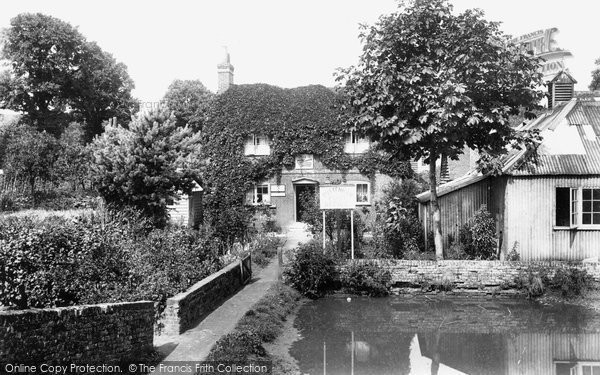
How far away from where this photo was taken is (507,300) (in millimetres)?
16078

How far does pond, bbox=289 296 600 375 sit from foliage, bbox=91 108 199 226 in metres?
7.16

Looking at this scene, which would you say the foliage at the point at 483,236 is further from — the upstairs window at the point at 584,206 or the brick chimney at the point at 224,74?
the brick chimney at the point at 224,74

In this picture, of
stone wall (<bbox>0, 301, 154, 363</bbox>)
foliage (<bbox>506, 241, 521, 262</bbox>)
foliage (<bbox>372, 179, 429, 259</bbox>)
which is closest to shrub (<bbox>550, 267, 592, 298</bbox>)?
foliage (<bbox>506, 241, 521, 262</bbox>)

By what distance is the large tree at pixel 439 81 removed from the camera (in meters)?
16.8

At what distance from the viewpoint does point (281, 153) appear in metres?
29.7

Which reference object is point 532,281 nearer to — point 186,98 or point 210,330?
point 210,330

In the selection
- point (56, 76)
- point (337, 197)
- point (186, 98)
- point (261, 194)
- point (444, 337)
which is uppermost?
point (186, 98)

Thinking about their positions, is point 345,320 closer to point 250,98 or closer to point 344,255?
point 344,255

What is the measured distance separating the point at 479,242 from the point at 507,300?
2583 millimetres

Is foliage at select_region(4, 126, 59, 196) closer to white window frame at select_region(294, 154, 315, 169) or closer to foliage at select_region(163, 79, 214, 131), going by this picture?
white window frame at select_region(294, 154, 315, 169)

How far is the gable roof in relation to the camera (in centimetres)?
1769

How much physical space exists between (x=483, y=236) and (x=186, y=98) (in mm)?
35016

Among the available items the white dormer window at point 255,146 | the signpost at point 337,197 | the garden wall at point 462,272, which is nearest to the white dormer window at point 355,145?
the white dormer window at point 255,146

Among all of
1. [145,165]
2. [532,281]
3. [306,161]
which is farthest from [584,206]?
[306,161]
